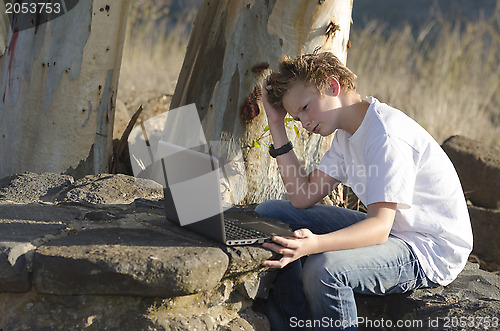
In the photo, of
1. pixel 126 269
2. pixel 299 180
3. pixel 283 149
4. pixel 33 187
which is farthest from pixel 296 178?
pixel 33 187

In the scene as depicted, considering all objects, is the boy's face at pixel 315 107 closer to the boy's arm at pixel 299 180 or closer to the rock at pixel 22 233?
the boy's arm at pixel 299 180

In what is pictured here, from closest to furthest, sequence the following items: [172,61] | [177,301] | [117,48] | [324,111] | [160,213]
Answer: [177,301] < [324,111] < [160,213] < [117,48] < [172,61]

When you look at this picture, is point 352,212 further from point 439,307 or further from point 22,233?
point 22,233

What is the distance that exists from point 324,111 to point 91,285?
46.3 inches

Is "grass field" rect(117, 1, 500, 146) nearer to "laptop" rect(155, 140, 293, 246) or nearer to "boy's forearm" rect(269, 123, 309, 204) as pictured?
"boy's forearm" rect(269, 123, 309, 204)

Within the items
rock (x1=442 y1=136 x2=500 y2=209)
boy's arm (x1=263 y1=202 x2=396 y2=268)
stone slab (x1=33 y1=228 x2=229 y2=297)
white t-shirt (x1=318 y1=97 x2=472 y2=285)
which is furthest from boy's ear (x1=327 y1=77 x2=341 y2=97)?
rock (x1=442 y1=136 x2=500 y2=209)

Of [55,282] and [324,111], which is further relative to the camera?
[324,111]

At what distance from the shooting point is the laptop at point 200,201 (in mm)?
2318

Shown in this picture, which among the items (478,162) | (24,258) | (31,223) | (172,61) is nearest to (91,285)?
(24,258)

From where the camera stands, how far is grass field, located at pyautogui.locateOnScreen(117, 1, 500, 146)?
681 cm

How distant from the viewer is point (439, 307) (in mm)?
2635

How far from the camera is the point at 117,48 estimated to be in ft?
12.9

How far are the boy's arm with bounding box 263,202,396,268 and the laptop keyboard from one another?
12 centimetres

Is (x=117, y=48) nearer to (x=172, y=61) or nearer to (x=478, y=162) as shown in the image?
(x=478, y=162)
